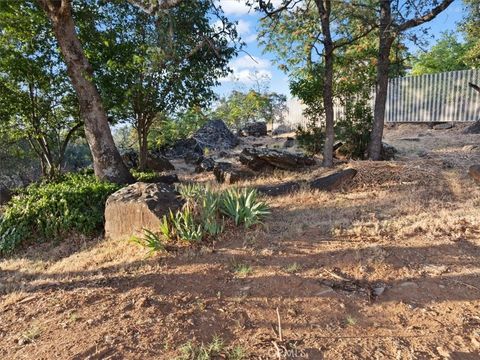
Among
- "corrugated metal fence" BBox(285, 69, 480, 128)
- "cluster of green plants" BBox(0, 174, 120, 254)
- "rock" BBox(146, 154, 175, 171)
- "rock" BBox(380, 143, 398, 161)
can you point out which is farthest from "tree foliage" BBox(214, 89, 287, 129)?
"cluster of green plants" BBox(0, 174, 120, 254)

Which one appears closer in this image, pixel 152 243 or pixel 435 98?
pixel 152 243

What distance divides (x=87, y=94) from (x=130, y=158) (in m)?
5.45

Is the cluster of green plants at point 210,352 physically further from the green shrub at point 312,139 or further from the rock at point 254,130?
the rock at point 254,130

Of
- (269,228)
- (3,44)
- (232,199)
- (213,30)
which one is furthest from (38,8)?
(269,228)

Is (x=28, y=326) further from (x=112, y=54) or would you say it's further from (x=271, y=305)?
(x=112, y=54)

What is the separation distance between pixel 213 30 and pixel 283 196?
367 cm

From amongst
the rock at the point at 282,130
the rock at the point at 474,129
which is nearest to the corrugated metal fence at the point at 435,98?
the rock at the point at 474,129

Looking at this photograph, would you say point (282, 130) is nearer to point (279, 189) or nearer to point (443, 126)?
point (443, 126)

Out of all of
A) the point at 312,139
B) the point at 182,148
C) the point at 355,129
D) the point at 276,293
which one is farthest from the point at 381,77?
the point at 182,148

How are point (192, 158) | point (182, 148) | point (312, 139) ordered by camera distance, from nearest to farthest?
point (312, 139)
point (192, 158)
point (182, 148)

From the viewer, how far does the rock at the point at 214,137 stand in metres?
15.5

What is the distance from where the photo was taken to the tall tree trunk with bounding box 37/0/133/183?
6.24 meters

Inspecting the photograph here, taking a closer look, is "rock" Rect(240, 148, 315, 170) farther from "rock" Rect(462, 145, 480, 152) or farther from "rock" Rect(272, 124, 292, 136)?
"rock" Rect(272, 124, 292, 136)

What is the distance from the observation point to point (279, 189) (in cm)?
684
